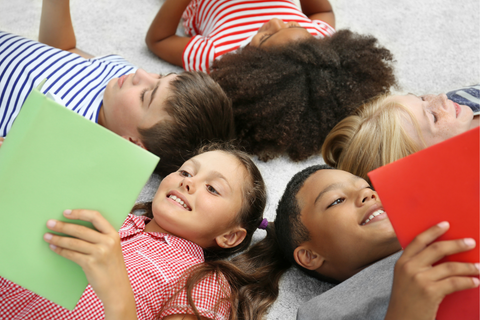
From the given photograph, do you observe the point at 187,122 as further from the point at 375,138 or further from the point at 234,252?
the point at 375,138

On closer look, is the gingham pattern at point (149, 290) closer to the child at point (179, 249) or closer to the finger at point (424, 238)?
the child at point (179, 249)

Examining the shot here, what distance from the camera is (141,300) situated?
0.70 m

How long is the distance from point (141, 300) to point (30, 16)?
3.78ft

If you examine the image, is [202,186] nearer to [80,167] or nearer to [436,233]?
[80,167]

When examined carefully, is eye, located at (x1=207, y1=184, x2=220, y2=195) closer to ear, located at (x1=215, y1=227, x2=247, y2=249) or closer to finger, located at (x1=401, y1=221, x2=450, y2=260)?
ear, located at (x1=215, y1=227, x2=247, y2=249)

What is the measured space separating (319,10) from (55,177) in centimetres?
122

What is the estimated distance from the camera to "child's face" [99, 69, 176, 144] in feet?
3.30

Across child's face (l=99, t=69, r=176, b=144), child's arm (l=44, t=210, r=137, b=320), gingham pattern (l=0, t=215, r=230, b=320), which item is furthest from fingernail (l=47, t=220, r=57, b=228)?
child's face (l=99, t=69, r=176, b=144)

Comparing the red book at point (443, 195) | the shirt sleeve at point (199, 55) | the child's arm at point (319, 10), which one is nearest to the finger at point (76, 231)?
the red book at point (443, 195)

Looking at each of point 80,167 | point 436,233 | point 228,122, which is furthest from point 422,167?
point 228,122

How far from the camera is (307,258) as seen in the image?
0.82 metres

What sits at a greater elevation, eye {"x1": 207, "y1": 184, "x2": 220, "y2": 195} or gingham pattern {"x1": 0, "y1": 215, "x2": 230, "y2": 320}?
eye {"x1": 207, "y1": 184, "x2": 220, "y2": 195}

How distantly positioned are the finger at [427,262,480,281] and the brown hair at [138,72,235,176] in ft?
2.14

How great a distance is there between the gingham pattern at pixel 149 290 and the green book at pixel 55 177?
0.60 ft
